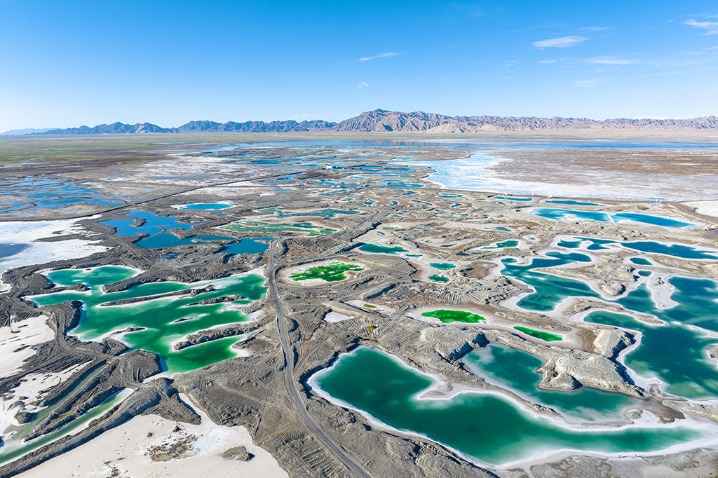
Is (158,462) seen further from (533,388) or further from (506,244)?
(506,244)

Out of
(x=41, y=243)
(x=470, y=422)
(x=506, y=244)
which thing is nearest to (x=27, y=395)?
(x=470, y=422)

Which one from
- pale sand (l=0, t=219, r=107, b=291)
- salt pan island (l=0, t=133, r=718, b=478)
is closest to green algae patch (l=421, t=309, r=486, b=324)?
salt pan island (l=0, t=133, r=718, b=478)

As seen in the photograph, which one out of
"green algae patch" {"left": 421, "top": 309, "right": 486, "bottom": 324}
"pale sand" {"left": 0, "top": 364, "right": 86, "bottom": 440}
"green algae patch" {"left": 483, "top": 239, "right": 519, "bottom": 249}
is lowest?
"green algae patch" {"left": 421, "top": 309, "right": 486, "bottom": 324}

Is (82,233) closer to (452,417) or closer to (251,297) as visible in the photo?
(251,297)

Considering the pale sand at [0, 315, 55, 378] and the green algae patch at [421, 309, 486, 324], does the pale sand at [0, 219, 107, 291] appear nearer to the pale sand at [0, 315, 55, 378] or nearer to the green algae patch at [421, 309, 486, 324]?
the pale sand at [0, 315, 55, 378]

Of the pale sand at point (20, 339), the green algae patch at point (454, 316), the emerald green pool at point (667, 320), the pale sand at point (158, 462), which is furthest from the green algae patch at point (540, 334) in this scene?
the pale sand at point (20, 339)

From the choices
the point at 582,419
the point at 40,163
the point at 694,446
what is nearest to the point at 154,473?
the point at 582,419
